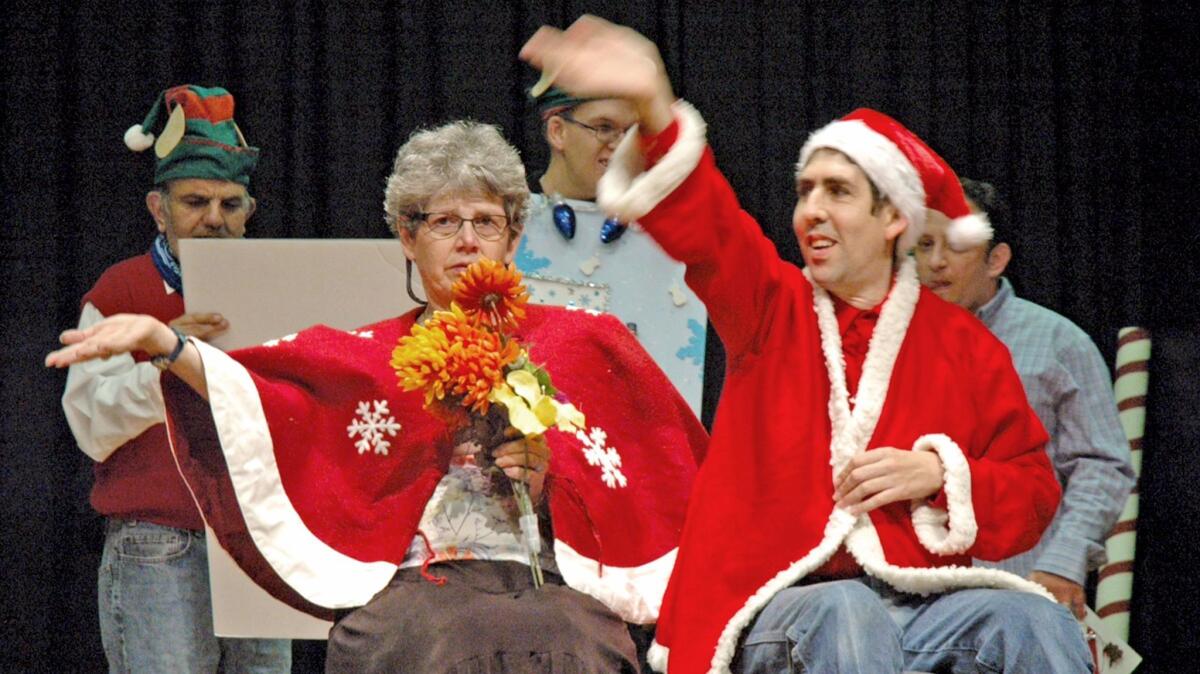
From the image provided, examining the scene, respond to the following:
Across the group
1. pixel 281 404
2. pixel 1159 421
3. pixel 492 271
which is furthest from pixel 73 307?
pixel 1159 421

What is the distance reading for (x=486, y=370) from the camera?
2.41 metres

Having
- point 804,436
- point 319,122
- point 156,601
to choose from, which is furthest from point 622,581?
point 319,122

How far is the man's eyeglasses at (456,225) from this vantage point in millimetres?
2777

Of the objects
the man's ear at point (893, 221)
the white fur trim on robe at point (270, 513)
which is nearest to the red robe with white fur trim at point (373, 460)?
the white fur trim on robe at point (270, 513)

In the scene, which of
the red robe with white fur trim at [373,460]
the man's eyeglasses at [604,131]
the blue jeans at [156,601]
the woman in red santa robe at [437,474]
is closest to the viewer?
the woman in red santa robe at [437,474]

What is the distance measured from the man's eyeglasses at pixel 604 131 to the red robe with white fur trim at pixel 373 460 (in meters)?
0.80

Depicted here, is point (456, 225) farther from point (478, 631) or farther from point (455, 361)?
point (478, 631)

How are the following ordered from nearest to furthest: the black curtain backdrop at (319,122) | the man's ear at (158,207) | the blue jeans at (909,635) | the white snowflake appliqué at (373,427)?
the blue jeans at (909,635) → the white snowflake appliqué at (373,427) → the man's ear at (158,207) → the black curtain backdrop at (319,122)

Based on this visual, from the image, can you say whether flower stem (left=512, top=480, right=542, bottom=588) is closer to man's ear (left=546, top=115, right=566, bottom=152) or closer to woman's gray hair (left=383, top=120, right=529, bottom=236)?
woman's gray hair (left=383, top=120, right=529, bottom=236)

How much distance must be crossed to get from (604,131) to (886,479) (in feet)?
4.82

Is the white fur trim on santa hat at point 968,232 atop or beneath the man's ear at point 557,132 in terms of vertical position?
beneath

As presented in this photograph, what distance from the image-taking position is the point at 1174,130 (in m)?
4.38

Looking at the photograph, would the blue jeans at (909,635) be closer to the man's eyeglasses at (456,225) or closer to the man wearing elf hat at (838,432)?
the man wearing elf hat at (838,432)

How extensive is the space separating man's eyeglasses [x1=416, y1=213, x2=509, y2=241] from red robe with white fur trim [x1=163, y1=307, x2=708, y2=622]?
176 mm
